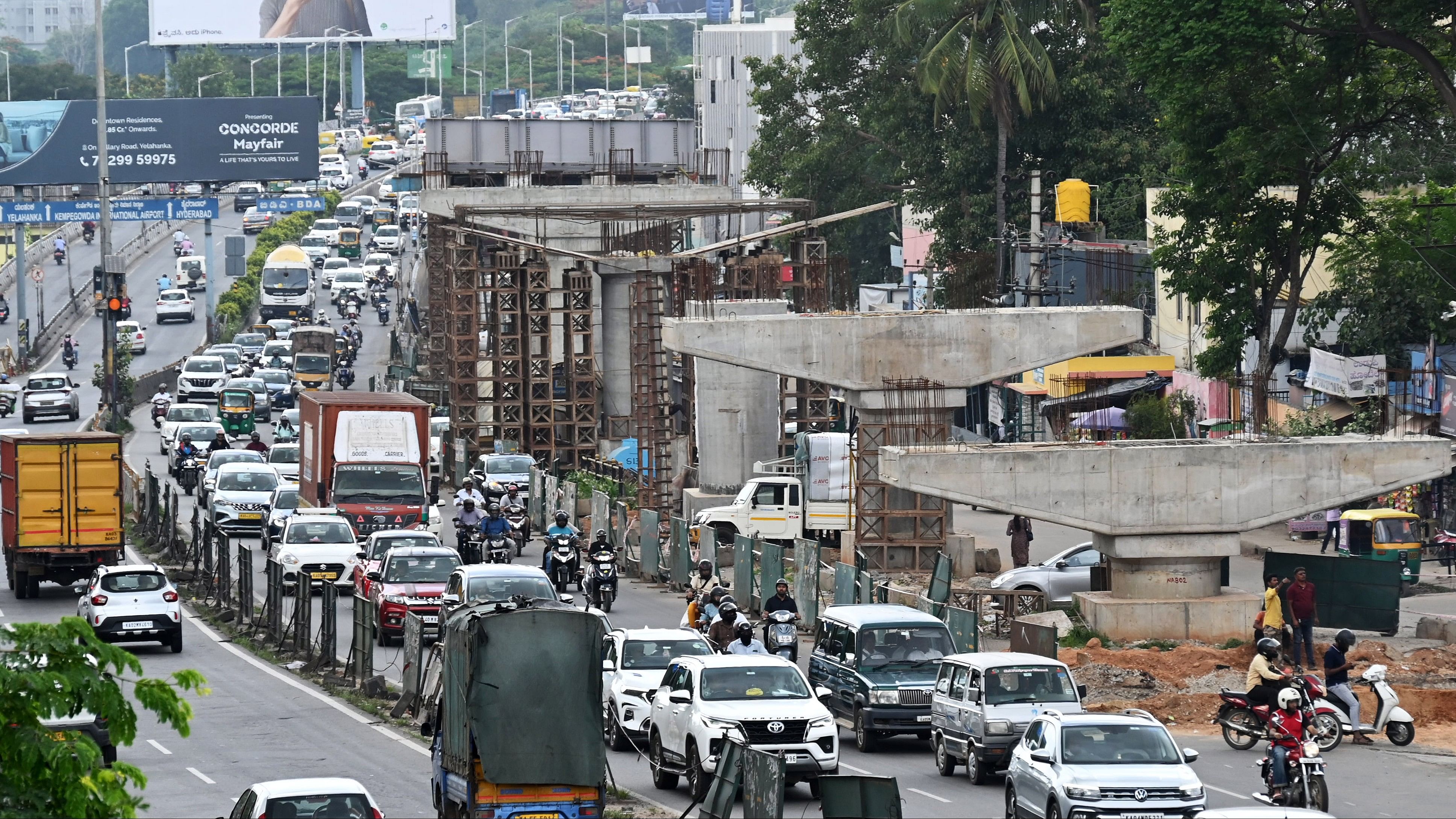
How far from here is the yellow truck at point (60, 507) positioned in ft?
119

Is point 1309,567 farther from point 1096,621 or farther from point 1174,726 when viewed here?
point 1174,726

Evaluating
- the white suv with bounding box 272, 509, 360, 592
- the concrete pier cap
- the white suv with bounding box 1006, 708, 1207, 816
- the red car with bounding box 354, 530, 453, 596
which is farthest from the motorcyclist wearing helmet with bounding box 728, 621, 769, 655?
the white suv with bounding box 272, 509, 360, 592

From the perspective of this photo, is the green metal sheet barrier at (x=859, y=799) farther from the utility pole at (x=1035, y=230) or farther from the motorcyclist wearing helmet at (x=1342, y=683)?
the utility pole at (x=1035, y=230)

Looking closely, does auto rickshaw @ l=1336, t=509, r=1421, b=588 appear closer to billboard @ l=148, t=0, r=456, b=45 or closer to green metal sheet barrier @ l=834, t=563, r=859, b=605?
green metal sheet barrier @ l=834, t=563, r=859, b=605

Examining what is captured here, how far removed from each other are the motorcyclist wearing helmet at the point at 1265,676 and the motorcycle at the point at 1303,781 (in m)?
2.40

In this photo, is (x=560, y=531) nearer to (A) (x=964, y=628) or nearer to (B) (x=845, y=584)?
(B) (x=845, y=584)

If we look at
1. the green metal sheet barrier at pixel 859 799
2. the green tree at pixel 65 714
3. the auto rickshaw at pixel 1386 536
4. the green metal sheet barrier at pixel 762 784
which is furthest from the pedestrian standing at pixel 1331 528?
the green tree at pixel 65 714

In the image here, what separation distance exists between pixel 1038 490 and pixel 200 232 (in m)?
105

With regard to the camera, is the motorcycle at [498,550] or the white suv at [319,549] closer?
the white suv at [319,549]

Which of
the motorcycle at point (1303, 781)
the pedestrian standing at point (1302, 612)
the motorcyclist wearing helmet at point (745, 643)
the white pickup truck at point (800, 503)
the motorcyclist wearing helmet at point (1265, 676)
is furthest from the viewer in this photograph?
the white pickup truck at point (800, 503)

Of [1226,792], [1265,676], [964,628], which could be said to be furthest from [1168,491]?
[1226,792]

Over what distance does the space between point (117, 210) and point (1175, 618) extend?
6516 centimetres

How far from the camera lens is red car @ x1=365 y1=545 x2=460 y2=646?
30.2 metres

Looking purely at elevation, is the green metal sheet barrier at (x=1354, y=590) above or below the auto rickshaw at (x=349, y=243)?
below
